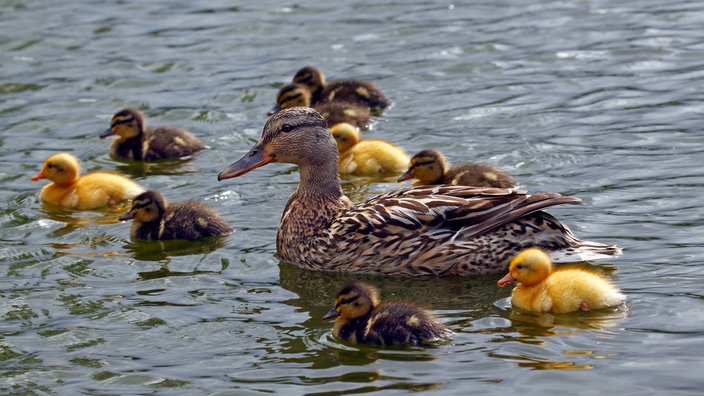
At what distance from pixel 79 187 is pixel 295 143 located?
2217 mm

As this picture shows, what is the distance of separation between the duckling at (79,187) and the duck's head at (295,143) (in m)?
1.62

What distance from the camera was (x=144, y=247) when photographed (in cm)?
944

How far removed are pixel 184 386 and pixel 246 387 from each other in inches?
13.0

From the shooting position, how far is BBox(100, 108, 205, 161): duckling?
11531mm

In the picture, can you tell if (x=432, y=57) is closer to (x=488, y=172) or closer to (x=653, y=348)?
(x=488, y=172)

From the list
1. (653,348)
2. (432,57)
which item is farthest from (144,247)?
(432,57)

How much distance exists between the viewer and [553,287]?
7.45 meters

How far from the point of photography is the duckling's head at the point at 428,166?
393 inches

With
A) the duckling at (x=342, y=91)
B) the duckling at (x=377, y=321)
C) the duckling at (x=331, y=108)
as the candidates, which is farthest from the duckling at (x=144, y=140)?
the duckling at (x=377, y=321)

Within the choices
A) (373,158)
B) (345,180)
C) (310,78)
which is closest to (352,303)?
(373,158)

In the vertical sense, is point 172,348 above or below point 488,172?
below

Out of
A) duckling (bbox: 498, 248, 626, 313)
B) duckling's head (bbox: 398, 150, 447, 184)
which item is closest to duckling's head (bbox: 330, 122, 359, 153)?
duckling's head (bbox: 398, 150, 447, 184)

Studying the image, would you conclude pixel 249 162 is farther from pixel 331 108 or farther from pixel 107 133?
pixel 331 108

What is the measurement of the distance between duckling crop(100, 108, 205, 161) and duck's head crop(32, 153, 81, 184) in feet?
3.56
